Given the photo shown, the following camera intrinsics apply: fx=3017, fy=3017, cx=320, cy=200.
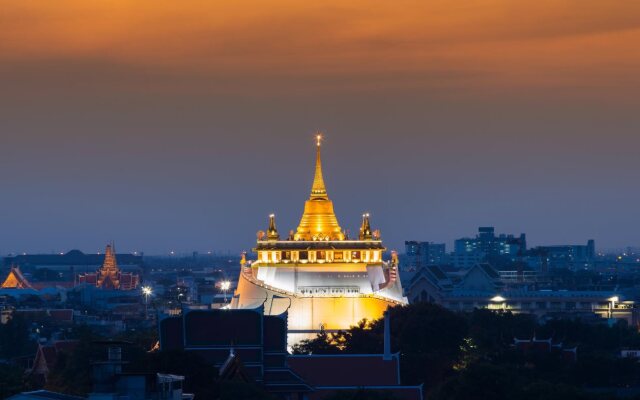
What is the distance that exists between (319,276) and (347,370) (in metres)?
35.4

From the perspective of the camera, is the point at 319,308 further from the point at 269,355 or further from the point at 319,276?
the point at 269,355

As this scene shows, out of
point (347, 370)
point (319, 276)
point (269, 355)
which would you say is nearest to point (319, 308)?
point (319, 276)

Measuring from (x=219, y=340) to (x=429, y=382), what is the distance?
13.1m

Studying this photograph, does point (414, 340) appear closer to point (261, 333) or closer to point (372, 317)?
point (372, 317)

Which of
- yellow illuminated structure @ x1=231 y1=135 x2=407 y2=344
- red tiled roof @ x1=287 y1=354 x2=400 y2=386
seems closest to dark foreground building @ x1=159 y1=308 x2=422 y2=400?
red tiled roof @ x1=287 y1=354 x2=400 y2=386

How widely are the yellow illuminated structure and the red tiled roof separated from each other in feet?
92.6

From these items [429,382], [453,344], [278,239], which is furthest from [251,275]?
[429,382]

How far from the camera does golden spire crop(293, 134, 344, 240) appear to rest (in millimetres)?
150500

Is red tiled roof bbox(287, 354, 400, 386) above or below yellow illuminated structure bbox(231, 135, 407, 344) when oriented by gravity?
below

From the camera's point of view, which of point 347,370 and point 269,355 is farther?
point 347,370

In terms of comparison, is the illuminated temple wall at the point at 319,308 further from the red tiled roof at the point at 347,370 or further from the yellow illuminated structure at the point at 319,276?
the red tiled roof at the point at 347,370

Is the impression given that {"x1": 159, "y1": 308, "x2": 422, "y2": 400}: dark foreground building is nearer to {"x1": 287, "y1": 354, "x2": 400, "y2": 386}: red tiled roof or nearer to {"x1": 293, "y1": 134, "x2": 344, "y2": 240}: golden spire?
{"x1": 287, "y1": 354, "x2": 400, "y2": 386}: red tiled roof

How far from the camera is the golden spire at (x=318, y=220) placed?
150500 mm

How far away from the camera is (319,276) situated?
149 meters
